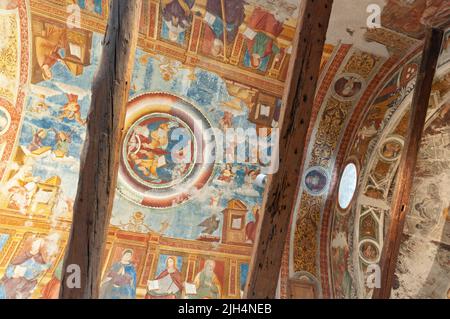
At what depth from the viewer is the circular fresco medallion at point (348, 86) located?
9789 millimetres

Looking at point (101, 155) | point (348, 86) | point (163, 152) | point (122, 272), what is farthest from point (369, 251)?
point (101, 155)

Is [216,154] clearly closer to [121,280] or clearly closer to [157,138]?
[157,138]

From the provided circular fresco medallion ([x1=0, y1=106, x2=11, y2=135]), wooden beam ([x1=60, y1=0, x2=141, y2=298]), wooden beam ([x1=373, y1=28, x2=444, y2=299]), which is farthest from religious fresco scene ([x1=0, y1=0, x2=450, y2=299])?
wooden beam ([x1=60, y1=0, x2=141, y2=298])

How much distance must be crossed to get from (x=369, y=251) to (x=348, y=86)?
3.95 m

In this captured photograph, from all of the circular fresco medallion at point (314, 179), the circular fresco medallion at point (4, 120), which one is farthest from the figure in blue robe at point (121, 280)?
the circular fresco medallion at point (314, 179)

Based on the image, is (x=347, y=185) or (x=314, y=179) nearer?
(x=347, y=185)

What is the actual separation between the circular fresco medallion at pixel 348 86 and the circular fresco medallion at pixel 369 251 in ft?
11.6

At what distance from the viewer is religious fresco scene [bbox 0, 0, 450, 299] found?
847 cm

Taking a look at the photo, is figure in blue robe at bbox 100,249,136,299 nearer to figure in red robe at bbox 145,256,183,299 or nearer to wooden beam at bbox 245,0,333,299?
figure in red robe at bbox 145,256,183,299

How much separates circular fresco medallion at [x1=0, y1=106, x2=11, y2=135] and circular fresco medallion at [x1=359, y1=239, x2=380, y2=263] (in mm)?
8424

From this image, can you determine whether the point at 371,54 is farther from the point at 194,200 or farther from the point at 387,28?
the point at 194,200

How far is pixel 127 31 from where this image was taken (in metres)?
3.95

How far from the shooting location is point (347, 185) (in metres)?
10.6

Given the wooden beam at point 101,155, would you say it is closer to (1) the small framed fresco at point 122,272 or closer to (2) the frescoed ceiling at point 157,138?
(2) the frescoed ceiling at point 157,138
